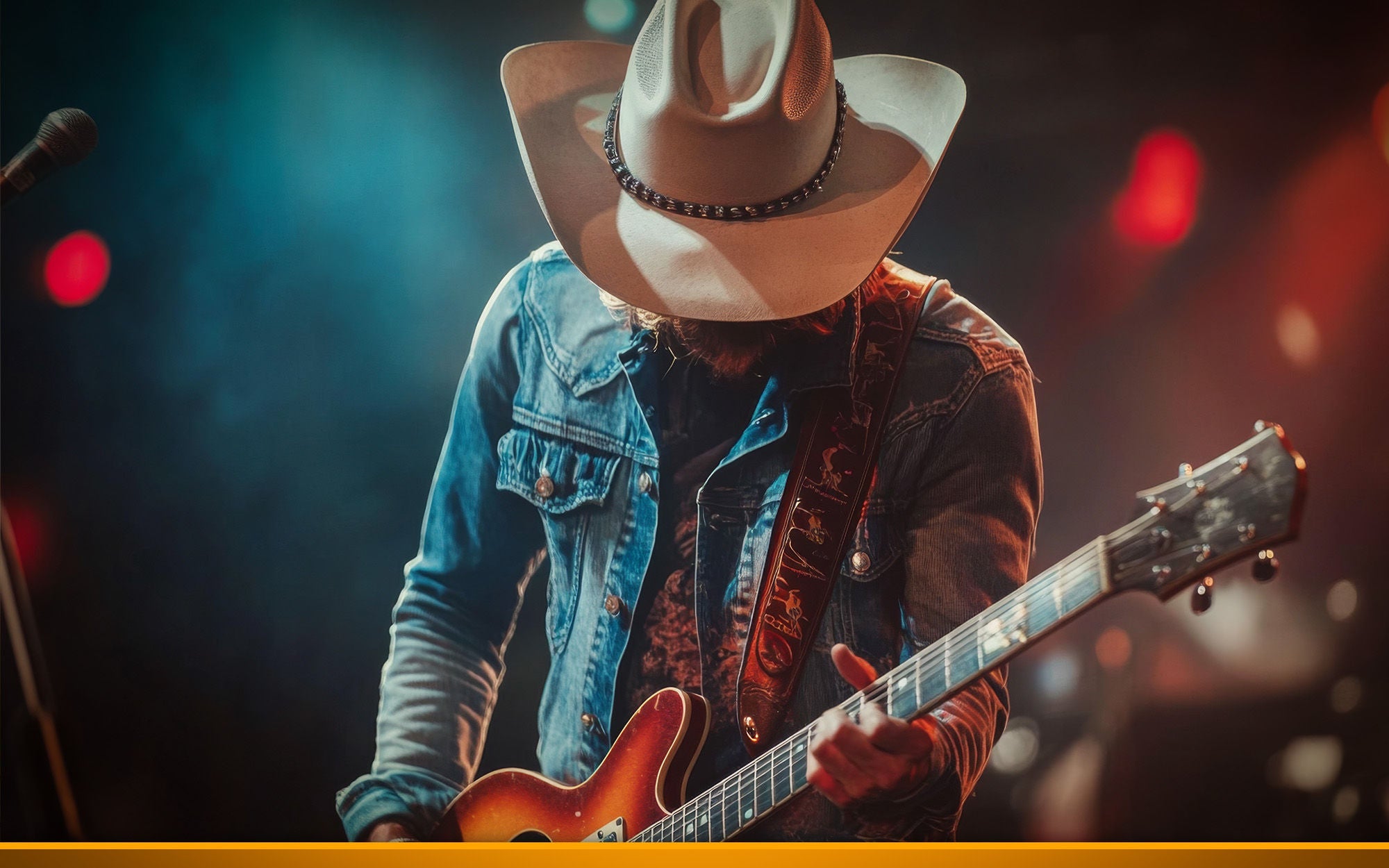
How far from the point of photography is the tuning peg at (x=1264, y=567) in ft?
3.92

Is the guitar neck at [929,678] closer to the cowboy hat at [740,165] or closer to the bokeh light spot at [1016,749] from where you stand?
the bokeh light spot at [1016,749]

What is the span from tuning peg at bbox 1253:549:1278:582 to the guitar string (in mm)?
95

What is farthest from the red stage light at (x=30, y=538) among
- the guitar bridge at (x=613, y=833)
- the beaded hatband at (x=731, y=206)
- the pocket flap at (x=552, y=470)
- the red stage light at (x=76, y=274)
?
the beaded hatband at (x=731, y=206)

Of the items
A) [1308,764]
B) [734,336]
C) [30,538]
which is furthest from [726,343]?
[30,538]

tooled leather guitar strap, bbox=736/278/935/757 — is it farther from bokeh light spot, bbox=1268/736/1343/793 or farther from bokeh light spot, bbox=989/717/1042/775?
bokeh light spot, bbox=1268/736/1343/793

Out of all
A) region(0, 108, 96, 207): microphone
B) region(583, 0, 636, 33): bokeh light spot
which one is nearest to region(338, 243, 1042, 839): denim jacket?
region(583, 0, 636, 33): bokeh light spot

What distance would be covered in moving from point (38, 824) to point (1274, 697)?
1683mm

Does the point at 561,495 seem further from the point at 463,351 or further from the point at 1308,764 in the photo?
the point at 1308,764

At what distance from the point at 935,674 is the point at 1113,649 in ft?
1.13

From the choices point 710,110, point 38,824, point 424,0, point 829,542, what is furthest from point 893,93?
point 38,824

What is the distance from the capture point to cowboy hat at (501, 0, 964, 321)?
1.39 meters

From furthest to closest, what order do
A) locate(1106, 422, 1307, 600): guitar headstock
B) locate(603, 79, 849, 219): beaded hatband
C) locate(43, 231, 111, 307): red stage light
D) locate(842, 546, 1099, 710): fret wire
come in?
locate(43, 231, 111, 307): red stage light
locate(603, 79, 849, 219): beaded hatband
locate(842, 546, 1099, 710): fret wire
locate(1106, 422, 1307, 600): guitar headstock

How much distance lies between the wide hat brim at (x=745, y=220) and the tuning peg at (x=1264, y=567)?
0.60 m

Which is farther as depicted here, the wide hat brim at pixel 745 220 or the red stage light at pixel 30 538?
the red stage light at pixel 30 538
